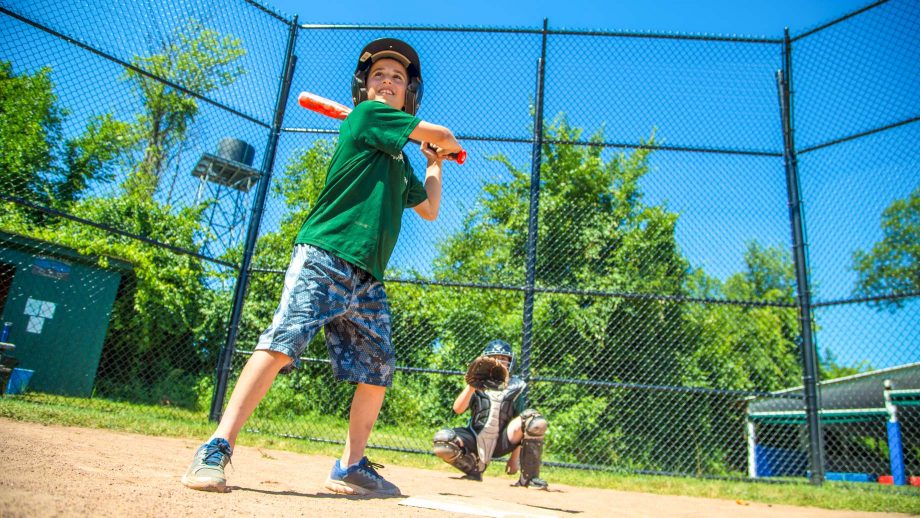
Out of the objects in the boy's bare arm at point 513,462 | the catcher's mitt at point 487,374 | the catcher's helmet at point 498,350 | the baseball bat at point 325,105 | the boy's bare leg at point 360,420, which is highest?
the baseball bat at point 325,105

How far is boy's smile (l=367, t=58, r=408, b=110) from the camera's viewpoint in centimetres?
239

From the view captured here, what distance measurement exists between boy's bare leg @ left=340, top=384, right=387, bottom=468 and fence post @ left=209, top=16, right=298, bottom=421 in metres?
3.34

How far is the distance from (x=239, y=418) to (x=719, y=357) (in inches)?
386

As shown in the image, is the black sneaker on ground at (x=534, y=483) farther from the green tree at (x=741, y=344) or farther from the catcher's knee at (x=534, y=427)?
the green tree at (x=741, y=344)

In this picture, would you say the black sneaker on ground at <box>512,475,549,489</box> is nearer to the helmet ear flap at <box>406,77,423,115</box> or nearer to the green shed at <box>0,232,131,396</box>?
the helmet ear flap at <box>406,77,423,115</box>

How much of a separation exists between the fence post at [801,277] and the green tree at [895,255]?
450 mm

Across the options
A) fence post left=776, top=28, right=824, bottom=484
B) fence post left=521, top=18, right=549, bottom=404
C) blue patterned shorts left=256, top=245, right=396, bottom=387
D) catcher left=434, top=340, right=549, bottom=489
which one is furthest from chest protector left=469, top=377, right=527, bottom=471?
fence post left=776, top=28, right=824, bottom=484

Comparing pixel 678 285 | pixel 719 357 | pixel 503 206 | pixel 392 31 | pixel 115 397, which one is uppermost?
pixel 392 31

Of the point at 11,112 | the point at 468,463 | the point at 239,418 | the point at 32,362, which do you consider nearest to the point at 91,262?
the point at 32,362

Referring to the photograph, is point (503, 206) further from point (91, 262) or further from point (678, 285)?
point (91, 262)

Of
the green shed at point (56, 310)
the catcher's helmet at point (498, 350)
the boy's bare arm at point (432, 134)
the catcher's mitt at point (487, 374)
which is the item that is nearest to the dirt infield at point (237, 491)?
the catcher's mitt at point (487, 374)

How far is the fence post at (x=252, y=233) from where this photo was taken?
5.21 meters

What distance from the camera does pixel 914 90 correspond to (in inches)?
196

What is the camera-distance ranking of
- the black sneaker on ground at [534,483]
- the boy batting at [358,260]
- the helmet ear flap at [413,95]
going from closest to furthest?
the boy batting at [358,260]
the helmet ear flap at [413,95]
the black sneaker on ground at [534,483]
